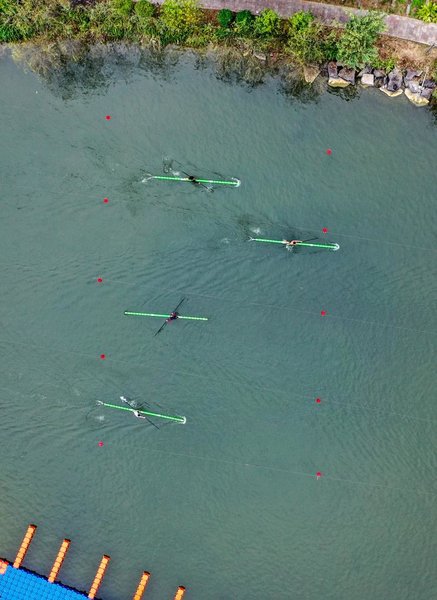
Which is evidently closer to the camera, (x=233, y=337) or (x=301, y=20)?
(x=301, y=20)

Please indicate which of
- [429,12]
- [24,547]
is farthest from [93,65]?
[24,547]

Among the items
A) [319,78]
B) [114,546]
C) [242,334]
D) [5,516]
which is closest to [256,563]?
[114,546]

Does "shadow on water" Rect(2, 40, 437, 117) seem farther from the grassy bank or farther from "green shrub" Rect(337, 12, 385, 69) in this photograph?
"green shrub" Rect(337, 12, 385, 69)

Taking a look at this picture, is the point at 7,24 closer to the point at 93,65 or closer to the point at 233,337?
the point at 93,65

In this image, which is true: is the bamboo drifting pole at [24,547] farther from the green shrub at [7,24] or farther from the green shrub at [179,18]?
the green shrub at [179,18]

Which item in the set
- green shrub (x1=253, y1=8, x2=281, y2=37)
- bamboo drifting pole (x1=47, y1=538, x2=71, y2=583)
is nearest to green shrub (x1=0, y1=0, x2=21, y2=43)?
green shrub (x1=253, y1=8, x2=281, y2=37)

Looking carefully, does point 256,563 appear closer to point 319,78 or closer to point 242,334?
point 242,334
